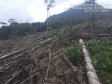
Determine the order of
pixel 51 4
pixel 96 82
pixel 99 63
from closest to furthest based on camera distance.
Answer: pixel 96 82 → pixel 99 63 → pixel 51 4

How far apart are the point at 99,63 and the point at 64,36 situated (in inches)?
144

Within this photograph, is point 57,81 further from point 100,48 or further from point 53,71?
point 100,48

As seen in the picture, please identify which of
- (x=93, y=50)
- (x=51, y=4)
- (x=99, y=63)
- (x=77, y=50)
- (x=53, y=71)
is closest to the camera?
(x=53, y=71)

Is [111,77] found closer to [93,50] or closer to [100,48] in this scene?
[93,50]

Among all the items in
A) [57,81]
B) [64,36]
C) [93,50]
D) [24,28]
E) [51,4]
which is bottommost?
[57,81]

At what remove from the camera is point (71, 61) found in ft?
9.41

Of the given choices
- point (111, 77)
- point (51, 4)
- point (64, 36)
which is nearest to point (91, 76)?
point (111, 77)

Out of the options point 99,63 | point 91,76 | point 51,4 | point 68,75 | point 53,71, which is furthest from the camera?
point 51,4

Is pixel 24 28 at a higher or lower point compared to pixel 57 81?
higher

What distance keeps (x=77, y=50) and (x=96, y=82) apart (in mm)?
1316

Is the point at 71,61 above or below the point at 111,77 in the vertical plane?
above

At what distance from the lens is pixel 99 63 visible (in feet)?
8.77

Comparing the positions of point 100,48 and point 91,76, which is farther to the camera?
point 100,48

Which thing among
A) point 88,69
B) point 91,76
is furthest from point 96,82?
point 88,69
